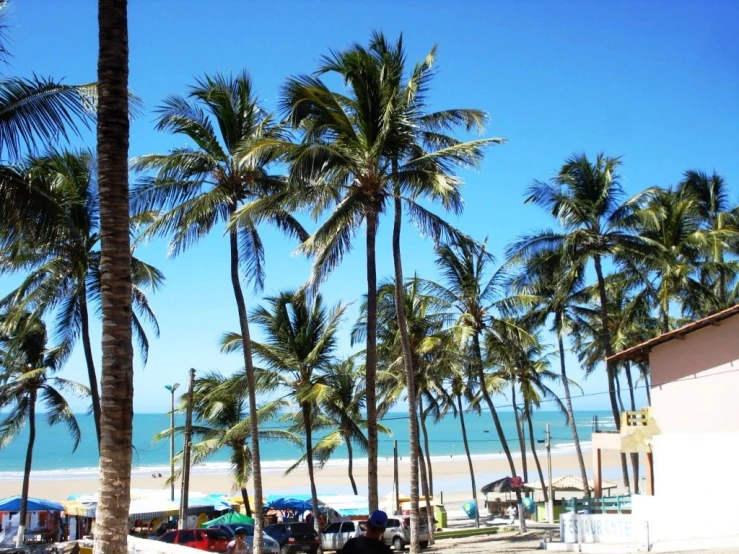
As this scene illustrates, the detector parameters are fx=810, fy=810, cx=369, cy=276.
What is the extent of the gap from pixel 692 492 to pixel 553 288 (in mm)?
14708

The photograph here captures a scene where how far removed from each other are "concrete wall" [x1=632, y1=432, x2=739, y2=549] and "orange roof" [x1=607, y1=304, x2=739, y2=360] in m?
2.26

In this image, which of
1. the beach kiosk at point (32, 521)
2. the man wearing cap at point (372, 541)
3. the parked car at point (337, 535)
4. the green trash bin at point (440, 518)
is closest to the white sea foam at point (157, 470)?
the green trash bin at point (440, 518)

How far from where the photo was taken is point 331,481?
76.2 m

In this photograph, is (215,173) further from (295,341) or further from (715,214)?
(715,214)

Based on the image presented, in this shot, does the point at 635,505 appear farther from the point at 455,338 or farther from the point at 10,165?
the point at 10,165

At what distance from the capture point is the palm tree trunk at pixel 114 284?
8.63 meters

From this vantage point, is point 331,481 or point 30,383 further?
point 331,481

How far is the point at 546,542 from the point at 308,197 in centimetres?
1158

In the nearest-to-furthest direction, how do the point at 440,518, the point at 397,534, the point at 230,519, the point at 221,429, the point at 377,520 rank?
the point at 377,520
the point at 397,534
the point at 230,519
the point at 440,518
the point at 221,429

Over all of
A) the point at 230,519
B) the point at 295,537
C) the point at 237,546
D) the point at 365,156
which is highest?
the point at 365,156

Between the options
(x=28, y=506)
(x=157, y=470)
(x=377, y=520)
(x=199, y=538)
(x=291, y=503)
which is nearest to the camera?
(x=377, y=520)

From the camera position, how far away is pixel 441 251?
3023 centimetres

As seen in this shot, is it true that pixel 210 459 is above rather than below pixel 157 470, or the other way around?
above

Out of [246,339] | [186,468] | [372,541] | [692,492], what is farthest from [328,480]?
[372,541]
